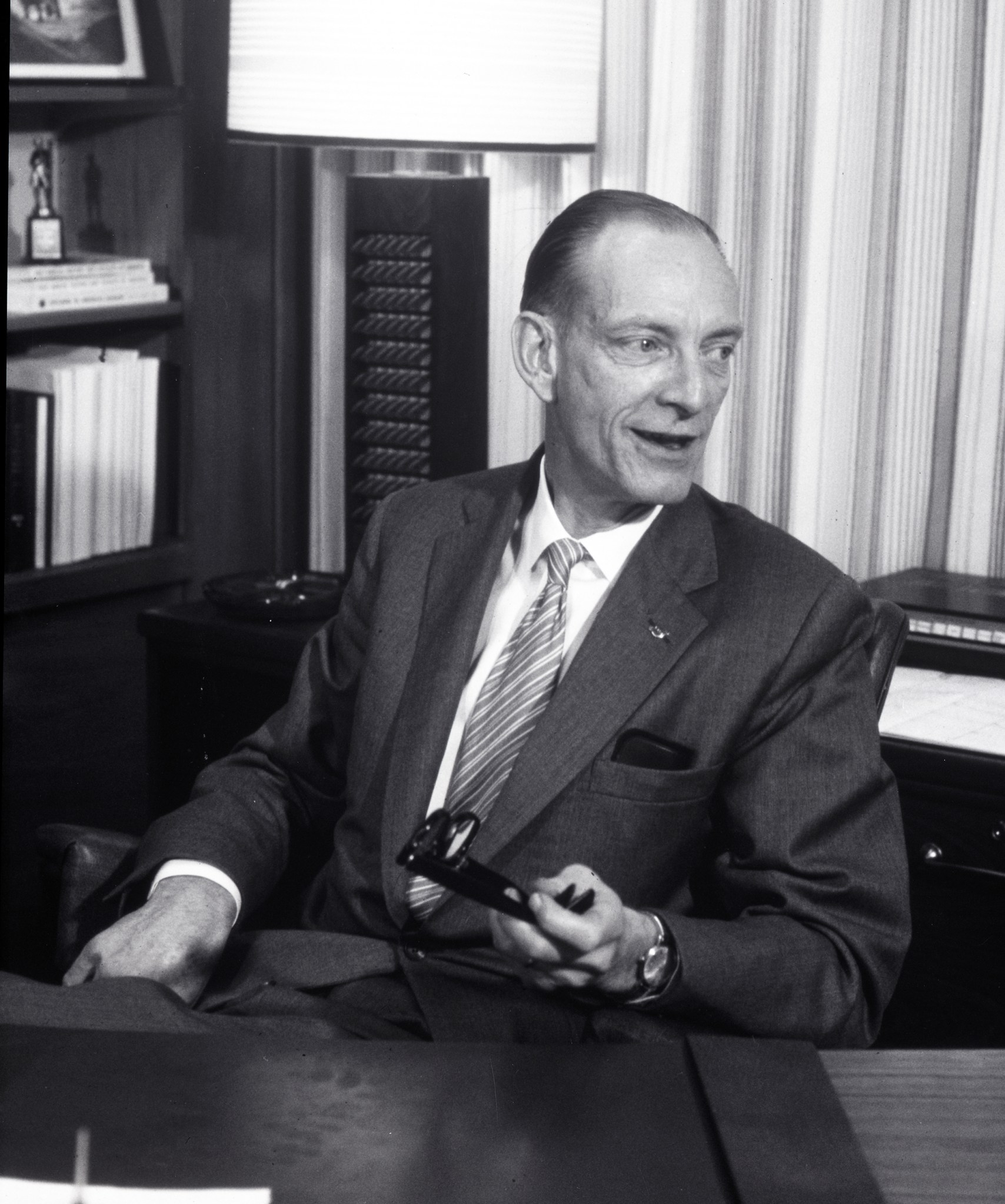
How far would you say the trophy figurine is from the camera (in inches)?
111

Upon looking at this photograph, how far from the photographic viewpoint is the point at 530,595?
1.72 metres

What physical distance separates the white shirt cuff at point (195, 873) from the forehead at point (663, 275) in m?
0.68

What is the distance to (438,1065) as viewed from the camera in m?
1.05

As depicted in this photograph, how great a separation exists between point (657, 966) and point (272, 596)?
1282mm

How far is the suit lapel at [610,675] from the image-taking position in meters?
1.53

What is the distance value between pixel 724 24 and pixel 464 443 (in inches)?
29.5

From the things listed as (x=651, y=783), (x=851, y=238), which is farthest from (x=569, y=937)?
(x=851, y=238)

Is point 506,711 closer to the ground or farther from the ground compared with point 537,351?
closer to the ground

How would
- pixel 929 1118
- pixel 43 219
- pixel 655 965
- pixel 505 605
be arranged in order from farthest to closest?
1. pixel 43 219
2. pixel 505 605
3. pixel 655 965
4. pixel 929 1118

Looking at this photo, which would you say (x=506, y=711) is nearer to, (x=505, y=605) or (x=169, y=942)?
(x=505, y=605)

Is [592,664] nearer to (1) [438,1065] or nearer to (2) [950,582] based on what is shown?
(1) [438,1065]

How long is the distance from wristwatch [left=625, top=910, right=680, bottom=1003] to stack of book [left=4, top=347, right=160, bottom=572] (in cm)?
171

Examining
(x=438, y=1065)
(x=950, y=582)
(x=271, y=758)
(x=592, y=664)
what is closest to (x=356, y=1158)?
(x=438, y=1065)

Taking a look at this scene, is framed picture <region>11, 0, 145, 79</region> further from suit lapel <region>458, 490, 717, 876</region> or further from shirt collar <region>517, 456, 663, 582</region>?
suit lapel <region>458, 490, 717, 876</region>
